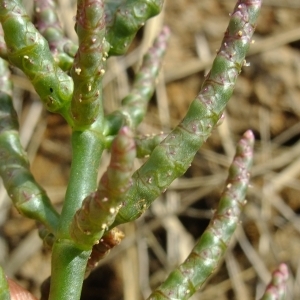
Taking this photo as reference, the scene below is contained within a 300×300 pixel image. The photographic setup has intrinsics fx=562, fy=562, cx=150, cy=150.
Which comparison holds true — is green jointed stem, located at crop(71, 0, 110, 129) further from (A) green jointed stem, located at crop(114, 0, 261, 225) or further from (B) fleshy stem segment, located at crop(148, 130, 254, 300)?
(B) fleshy stem segment, located at crop(148, 130, 254, 300)

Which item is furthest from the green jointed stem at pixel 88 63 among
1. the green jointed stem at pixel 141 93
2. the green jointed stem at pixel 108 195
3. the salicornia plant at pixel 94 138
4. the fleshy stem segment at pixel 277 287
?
the fleshy stem segment at pixel 277 287

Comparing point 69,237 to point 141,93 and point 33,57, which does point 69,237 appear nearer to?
point 33,57

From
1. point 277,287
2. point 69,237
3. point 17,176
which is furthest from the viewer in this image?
point 277,287

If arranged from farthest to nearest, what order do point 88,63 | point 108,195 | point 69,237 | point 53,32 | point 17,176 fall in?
point 53,32
point 17,176
point 69,237
point 88,63
point 108,195

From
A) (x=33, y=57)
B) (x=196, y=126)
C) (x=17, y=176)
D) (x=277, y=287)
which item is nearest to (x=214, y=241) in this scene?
(x=277, y=287)

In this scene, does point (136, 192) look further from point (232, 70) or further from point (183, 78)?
point (183, 78)

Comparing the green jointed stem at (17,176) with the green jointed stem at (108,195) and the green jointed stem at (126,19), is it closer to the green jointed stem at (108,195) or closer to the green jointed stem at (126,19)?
the green jointed stem at (108,195)
